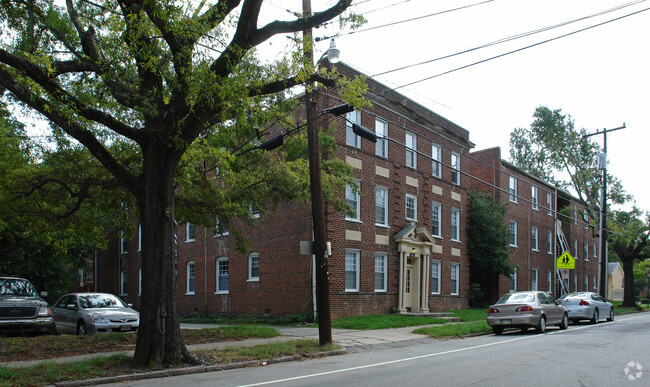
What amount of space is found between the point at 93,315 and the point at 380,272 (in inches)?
486

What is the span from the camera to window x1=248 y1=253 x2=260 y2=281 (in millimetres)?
24031

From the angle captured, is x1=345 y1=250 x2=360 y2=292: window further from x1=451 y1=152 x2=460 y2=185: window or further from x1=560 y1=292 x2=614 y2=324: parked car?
x1=451 y1=152 x2=460 y2=185: window

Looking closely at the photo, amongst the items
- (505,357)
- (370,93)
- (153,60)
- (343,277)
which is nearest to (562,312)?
(343,277)

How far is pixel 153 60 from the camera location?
10.3 m

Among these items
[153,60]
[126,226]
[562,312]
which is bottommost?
[562,312]

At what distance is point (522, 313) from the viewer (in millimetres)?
17969

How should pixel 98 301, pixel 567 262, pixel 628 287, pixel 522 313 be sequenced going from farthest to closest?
pixel 628 287 → pixel 567 262 → pixel 522 313 → pixel 98 301

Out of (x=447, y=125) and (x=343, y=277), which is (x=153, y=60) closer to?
(x=343, y=277)

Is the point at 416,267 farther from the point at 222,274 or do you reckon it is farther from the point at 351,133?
the point at 222,274

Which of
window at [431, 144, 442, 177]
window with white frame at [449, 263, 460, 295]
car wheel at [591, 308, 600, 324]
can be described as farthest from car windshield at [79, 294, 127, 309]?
car wheel at [591, 308, 600, 324]

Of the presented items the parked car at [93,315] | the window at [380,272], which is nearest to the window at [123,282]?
the parked car at [93,315]

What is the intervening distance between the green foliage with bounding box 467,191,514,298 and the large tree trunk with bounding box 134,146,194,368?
2282 cm

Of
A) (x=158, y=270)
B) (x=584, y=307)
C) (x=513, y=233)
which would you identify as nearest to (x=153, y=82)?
(x=158, y=270)

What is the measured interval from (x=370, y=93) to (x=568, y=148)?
25314 mm
